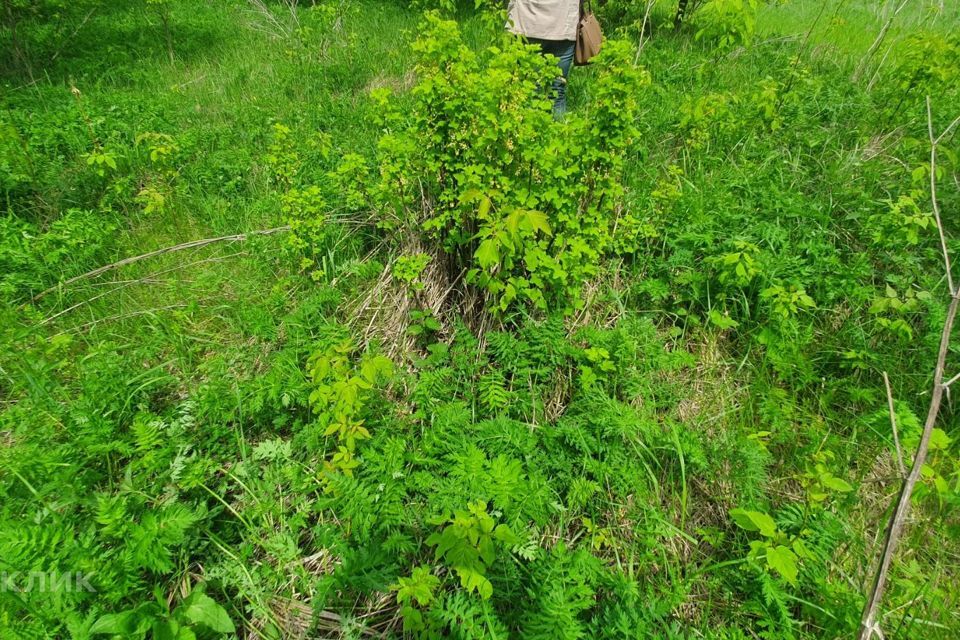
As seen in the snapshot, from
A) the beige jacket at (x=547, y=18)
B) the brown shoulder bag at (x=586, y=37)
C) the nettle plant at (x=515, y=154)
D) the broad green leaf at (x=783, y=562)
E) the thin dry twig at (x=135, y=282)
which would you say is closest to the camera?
the broad green leaf at (x=783, y=562)

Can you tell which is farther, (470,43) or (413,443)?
(470,43)

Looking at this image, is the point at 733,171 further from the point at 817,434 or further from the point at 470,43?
the point at 470,43

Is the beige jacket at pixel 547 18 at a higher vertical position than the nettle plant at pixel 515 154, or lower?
higher

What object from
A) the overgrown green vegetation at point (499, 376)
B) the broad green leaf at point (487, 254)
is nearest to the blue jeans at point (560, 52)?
the overgrown green vegetation at point (499, 376)

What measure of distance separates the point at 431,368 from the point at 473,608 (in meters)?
1.22

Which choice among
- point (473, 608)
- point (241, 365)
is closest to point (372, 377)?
point (473, 608)

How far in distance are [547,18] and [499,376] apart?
2.90m

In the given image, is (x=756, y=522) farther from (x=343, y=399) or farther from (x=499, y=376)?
(x=343, y=399)

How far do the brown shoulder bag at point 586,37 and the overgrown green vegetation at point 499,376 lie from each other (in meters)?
0.91

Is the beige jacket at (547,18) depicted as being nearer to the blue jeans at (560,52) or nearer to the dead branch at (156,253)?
the blue jeans at (560,52)

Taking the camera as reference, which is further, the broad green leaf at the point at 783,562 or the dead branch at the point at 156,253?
the dead branch at the point at 156,253

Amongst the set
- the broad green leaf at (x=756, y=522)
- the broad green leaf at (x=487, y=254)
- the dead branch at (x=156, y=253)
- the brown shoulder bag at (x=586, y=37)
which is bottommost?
the dead branch at (x=156, y=253)

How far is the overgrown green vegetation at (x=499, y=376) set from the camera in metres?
1.74

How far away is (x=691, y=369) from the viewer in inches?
101
